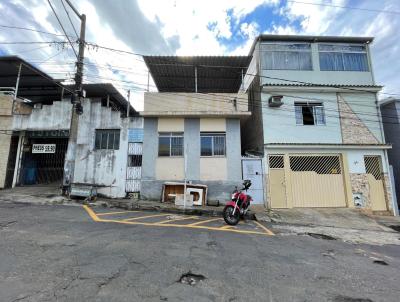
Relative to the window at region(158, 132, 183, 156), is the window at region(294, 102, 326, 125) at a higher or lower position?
higher

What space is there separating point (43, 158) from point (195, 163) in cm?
1048

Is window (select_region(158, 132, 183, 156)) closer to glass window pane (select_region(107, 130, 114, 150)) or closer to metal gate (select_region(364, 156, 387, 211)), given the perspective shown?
glass window pane (select_region(107, 130, 114, 150))

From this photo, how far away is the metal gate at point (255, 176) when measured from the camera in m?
11.3

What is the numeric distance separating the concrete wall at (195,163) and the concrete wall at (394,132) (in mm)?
10009

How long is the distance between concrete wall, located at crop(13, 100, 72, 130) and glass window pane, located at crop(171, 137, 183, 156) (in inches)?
251

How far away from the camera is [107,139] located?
480 inches

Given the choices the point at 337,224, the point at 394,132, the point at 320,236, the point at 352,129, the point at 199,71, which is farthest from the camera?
the point at 394,132

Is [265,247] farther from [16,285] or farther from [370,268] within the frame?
[16,285]

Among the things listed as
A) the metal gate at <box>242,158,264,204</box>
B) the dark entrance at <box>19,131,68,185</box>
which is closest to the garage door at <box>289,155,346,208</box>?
the metal gate at <box>242,158,264,204</box>

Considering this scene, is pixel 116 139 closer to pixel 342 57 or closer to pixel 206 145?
pixel 206 145

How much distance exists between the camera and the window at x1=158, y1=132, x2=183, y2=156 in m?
11.9

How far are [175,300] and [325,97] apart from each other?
13.2 m

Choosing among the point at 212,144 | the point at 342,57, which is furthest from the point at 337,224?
the point at 342,57

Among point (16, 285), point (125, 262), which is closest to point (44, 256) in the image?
point (16, 285)
